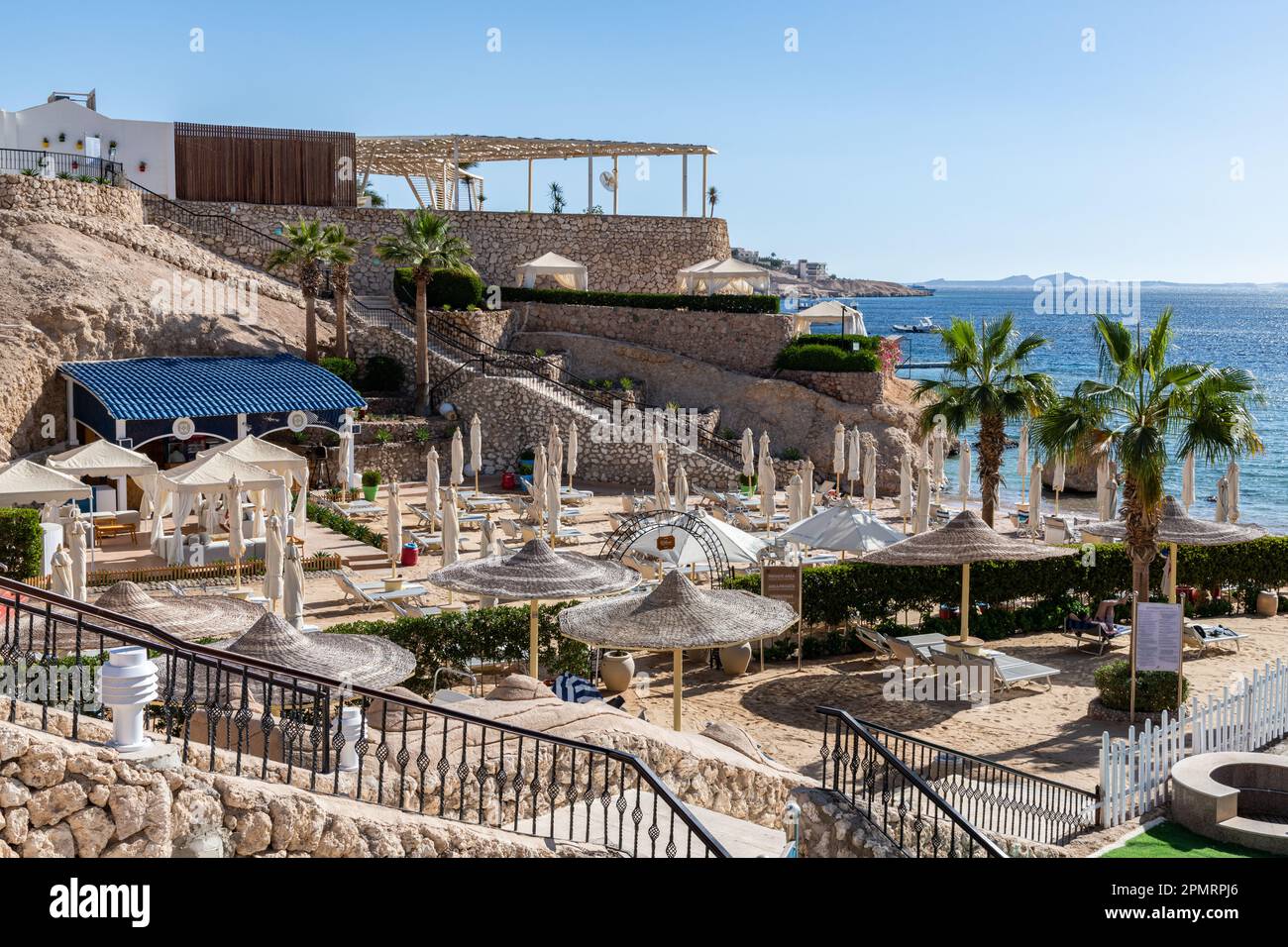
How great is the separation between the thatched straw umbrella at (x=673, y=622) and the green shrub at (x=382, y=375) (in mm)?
25457

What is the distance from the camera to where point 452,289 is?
144 feet

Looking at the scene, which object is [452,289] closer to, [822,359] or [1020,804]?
[822,359]

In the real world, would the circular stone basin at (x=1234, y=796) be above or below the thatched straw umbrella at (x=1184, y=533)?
below

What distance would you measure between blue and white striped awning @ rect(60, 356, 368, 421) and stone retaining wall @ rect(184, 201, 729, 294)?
35.5 feet

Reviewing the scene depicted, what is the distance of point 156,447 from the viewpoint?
34.0m

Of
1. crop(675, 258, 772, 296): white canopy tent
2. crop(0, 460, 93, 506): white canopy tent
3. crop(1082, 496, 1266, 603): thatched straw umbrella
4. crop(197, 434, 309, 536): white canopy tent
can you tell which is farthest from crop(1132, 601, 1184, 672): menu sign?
crop(675, 258, 772, 296): white canopy tent

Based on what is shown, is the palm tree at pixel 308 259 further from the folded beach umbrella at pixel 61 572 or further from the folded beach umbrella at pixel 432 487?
the folded beach umbrella at pixel 61 572

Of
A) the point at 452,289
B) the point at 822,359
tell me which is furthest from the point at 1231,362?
the point at 452,289

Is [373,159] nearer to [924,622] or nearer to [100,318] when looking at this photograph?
[100,318]

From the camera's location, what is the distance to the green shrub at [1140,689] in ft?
55.6

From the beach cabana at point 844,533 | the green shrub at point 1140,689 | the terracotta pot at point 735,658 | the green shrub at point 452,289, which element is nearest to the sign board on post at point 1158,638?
the green shrub at point 1140,689

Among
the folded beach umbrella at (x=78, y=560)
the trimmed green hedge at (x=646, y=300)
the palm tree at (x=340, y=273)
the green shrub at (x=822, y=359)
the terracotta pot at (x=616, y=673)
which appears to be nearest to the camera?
the terracotta pot at (x=616, y=673)

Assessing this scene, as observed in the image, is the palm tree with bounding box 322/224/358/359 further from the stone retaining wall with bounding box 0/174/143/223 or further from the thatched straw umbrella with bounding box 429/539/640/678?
the thatched straw umbrella with bounding box 429/539/640/678

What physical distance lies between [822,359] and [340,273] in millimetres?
15407
